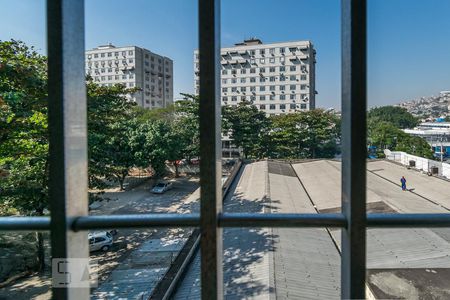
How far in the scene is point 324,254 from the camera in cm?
458

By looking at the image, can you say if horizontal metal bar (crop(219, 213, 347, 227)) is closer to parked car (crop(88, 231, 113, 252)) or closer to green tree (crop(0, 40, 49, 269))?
green tree (crop(0, 40, 49, 269))

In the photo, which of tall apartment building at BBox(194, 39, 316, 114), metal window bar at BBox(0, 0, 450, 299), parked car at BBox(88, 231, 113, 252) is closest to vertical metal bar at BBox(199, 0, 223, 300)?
metal window bar at BBox(0, 0, 450, 299)

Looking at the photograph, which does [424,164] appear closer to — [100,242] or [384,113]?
[384,113]

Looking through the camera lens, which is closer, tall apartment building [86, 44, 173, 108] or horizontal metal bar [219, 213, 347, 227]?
horizontal metal bar [219, 213, 347, 227]

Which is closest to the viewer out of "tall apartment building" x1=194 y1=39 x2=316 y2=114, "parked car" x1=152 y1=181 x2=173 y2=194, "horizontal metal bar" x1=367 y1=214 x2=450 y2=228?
"horizontal metal bar" x1=367 y1=214 x2=450 y2=228

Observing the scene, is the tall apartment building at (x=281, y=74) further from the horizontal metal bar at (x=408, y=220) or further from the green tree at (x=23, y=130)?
the horizontal metal bar at (x=408, y=220)

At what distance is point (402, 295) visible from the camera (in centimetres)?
339

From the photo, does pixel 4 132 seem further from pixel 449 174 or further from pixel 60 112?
pixel 449 174

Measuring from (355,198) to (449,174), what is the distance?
10251 mm

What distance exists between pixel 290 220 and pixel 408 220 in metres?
0.23

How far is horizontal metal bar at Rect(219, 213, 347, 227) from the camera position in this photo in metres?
0.58

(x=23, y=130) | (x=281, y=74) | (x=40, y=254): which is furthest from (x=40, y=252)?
(x=281, y=74)

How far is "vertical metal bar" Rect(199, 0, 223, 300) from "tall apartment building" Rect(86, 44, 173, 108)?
18.5 m

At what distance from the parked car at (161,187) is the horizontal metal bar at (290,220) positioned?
45.5 ft
